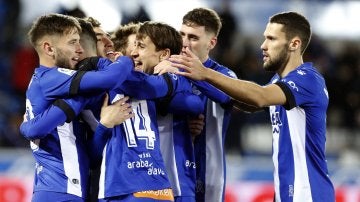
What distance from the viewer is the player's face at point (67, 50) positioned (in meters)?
6.30

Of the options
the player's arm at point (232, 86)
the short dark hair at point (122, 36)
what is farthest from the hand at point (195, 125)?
the short dark hair at point (122, 36)

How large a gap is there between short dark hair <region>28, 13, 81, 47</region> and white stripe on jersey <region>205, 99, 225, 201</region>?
4.70 ft

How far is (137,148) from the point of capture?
6.04 m

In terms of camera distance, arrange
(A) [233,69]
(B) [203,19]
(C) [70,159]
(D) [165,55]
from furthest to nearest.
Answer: (A) [233,69]
(B) [203,19]
(D) [165,55]
(C) [70,159]

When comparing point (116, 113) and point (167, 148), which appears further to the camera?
point (167, 148)

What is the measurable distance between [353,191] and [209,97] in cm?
521

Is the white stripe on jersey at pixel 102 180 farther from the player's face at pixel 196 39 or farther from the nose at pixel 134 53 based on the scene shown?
the player's face at pixel 196 39

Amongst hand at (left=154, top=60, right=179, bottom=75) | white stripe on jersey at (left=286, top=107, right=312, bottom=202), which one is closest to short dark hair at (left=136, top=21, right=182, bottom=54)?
hand at (left=154, top=60, right=179, bottom=75)

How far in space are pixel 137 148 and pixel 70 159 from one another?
0.57 metres

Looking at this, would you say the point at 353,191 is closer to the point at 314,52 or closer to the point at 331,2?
the point at 314,52

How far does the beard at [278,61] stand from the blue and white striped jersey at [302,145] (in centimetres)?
19

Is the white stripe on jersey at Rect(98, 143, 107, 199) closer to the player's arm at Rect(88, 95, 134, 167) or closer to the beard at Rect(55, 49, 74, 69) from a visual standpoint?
the player's arm at Rect(88, 95, 134, 167)

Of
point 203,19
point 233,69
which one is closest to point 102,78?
point 203,19

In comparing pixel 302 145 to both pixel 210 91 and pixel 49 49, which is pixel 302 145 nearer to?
pixel 210 91
